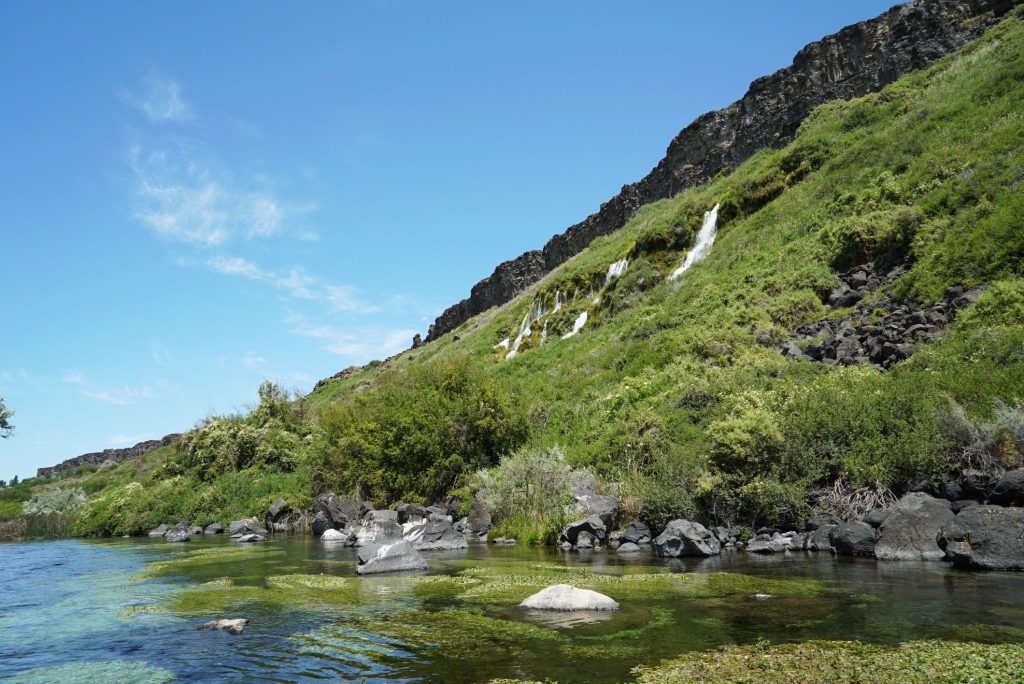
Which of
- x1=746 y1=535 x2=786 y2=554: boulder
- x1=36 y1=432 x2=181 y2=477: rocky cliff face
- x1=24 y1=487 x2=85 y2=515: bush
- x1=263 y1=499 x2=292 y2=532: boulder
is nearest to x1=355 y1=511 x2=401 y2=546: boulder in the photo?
x1=746 y1=535 x2=786 y2=554: boulder

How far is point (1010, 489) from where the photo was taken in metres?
14.8

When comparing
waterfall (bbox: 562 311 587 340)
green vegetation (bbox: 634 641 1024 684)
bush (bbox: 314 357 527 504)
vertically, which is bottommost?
green vegetation (bbox: 634 641 1024 684)

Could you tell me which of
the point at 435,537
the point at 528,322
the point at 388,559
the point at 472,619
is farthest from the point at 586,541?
the point at 528,322

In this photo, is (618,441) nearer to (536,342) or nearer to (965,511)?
(965,511)

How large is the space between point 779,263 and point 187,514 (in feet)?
147

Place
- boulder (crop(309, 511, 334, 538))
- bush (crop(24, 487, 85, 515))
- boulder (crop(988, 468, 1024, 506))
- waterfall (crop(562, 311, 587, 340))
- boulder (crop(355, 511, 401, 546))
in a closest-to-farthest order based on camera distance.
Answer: boulder (crop(988, 468, 1024, 506)), boulder (crop(355, 511, 401, 546)), boulder (crop(309, 511, 334, 538)), waterfall (crop(562, 311, 587, 340)), bush (crop(24, 487, 85, 515))

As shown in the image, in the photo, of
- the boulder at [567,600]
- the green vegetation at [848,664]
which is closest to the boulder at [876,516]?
the boulder at [567,600]

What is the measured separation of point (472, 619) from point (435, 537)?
1360 centimetres

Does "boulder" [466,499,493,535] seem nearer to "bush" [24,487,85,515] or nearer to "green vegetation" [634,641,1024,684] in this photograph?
"green vegetation" [634,641,1024,684]

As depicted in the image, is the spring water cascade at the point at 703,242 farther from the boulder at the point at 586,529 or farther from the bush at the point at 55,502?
the bush at the point at 55,502

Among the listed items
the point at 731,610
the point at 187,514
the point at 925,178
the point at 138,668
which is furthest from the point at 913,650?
the point at 187,514

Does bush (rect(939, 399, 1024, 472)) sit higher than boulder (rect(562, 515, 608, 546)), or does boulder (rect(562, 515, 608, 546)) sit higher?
bush (rect(939, 399, 1024, 472))

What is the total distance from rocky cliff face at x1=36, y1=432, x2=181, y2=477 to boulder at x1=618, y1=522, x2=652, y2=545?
425 feet

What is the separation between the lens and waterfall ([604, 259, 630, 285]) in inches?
2385
